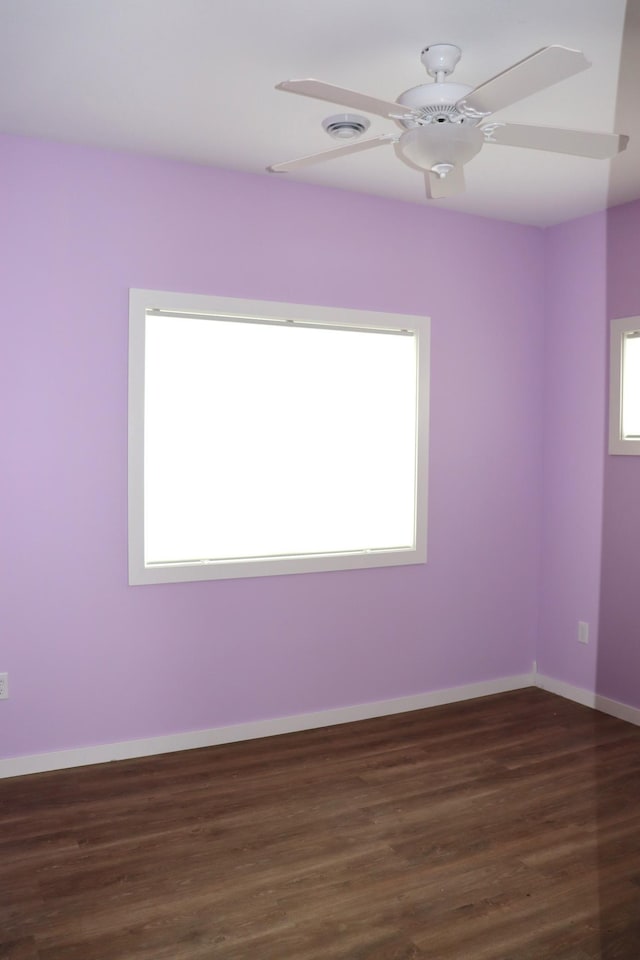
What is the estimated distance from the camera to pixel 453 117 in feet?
7.23

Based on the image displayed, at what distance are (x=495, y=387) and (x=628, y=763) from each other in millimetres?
1987

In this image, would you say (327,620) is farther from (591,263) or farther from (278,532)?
(591,263)

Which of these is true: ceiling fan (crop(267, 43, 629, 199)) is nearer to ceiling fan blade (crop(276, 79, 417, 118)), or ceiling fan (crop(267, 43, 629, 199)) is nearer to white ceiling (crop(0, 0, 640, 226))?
ceiling fan blade (crop(276, 79, 417, 118))

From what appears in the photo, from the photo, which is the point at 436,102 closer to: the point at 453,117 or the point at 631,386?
the point at 453,117

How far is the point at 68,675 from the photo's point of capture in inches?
133

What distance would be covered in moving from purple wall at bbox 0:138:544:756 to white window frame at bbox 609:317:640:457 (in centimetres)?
51

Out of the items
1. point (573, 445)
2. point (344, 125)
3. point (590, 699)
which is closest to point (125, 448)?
point (344, 125)

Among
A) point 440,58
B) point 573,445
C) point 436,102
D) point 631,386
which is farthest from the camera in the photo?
point 573,445

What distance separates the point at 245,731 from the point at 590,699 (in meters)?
1.85

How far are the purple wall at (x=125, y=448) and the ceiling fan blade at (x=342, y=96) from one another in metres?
1.56

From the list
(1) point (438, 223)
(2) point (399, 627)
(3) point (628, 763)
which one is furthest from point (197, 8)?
(3) point (628, 763)

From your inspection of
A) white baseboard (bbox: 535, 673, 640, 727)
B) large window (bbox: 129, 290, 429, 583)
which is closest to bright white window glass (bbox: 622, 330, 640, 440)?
large window (bbox: 129, 290, 429, 583)

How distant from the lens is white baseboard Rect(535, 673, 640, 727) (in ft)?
13.3

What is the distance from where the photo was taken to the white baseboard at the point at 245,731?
3.35 meters
